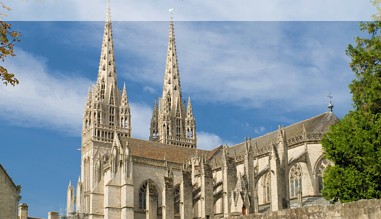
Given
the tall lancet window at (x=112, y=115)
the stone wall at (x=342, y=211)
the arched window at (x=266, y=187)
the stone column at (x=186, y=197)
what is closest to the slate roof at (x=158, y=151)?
the stone column at (x=186, y=197)

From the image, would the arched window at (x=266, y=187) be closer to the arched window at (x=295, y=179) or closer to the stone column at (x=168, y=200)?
the arched window at (x=295, y=179)

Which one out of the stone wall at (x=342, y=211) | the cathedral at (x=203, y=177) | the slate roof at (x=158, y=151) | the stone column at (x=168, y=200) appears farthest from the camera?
the slate roof at (x=158, y=151)

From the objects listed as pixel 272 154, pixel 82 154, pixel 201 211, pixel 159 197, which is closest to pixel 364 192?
pixel 272 154

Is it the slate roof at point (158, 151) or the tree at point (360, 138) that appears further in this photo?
the slate roof at point (158, 151)

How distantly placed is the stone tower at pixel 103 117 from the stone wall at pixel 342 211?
54065 mm

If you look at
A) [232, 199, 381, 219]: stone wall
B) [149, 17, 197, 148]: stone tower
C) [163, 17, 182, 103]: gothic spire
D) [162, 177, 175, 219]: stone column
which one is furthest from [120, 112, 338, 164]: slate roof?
[232, 199, 381, 219]: stone wall

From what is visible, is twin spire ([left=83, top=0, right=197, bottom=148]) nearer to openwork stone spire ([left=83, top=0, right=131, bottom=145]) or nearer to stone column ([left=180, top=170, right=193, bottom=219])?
openwork stone spire ([left=83, top=0, right=131, bottom=145])

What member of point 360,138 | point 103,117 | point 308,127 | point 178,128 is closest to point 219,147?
point 308,127

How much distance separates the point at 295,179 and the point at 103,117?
34518mm

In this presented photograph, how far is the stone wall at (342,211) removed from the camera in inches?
569

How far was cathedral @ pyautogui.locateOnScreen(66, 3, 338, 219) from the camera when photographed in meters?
44.1

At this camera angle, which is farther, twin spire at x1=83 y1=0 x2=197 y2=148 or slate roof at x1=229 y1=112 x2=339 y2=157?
twin spire at x1=83 y1=0 x2=197 y2=148

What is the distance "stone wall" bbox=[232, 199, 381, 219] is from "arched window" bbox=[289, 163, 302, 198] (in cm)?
3196

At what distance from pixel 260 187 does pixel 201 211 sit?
5932mm
